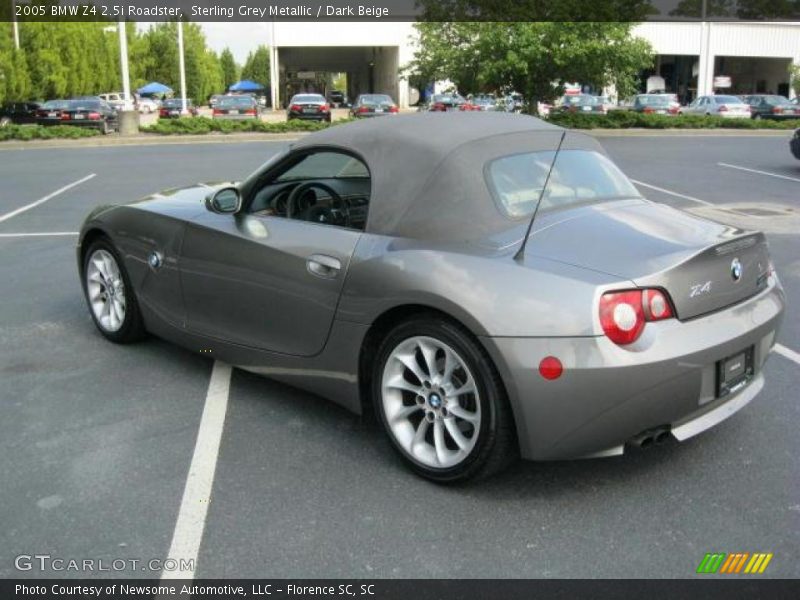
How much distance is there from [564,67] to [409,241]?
25.2 metres

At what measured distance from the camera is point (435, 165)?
368 cm

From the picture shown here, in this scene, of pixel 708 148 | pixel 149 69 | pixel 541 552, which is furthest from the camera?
pixel 149 69

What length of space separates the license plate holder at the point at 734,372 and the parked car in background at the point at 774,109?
37188 millimetres

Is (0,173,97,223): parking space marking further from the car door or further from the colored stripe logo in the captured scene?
the colored stripe logo

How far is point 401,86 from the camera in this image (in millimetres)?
61875

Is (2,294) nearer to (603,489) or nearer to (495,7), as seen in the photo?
(603,489)

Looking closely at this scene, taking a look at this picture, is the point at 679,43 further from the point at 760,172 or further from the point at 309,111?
the point at 760,172

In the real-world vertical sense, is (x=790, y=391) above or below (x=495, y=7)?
below

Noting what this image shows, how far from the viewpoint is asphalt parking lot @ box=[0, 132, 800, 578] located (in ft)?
9.75

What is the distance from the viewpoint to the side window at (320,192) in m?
4.15

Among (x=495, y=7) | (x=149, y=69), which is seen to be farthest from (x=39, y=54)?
(x=149, y=69)

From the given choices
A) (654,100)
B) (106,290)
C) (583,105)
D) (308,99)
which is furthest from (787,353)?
(308,99)

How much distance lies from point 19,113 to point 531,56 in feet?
70.7
